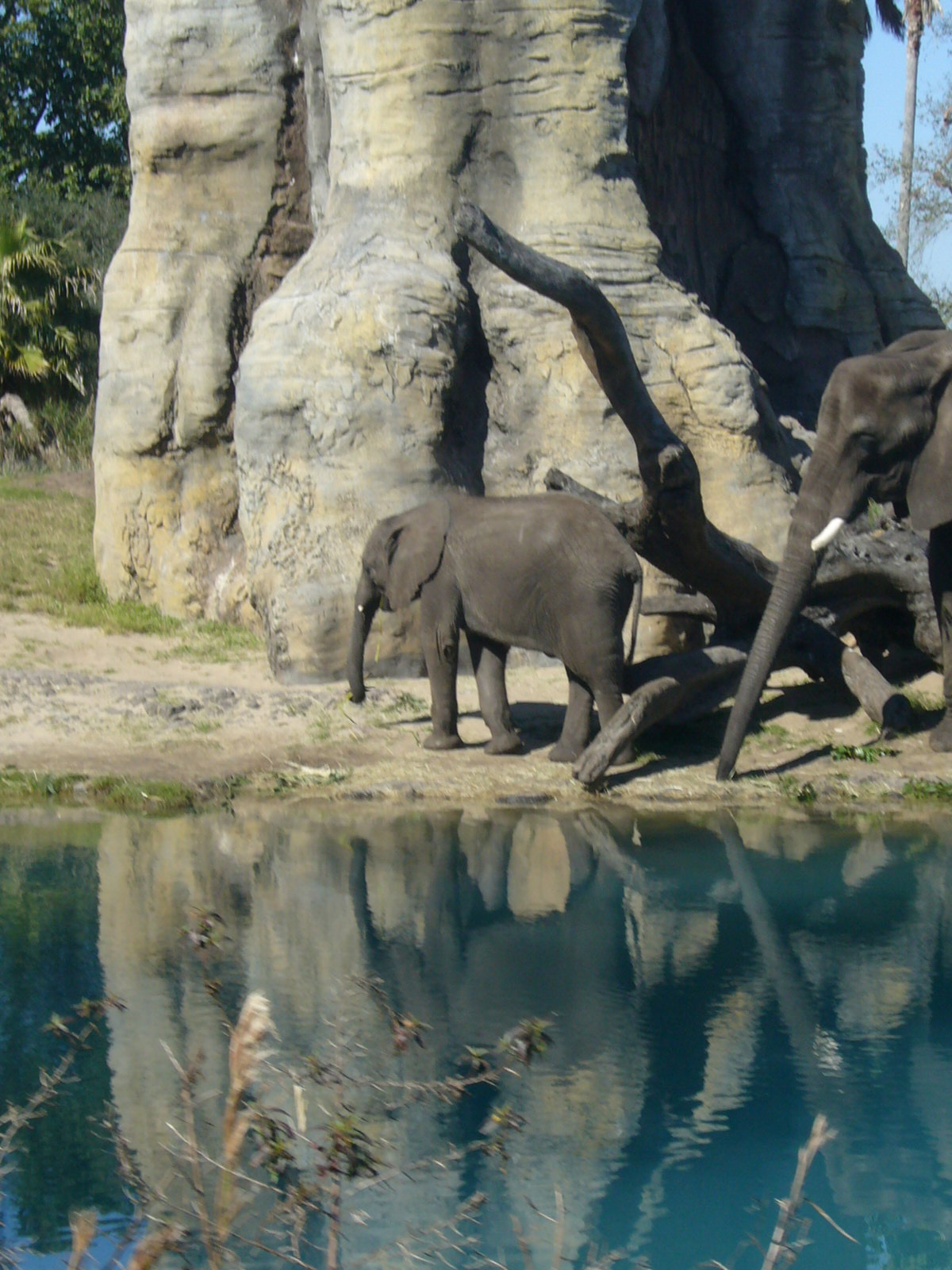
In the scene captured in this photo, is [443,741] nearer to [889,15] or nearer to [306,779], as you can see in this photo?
[306,779]

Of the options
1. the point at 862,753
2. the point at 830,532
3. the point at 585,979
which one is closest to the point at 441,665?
the point at 862,753

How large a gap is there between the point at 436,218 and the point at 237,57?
2.93 meters

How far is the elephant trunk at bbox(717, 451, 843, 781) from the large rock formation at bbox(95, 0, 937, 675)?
3654 millimetres

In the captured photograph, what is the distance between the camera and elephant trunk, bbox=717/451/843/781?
327 inches

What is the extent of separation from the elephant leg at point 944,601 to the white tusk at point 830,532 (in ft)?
3.52

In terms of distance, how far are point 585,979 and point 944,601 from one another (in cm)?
417

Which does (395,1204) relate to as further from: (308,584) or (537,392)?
(537,392)

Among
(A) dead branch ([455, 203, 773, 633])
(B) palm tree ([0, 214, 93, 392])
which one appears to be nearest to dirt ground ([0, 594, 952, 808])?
(A) dead branch ([455, 203, 773, 633])

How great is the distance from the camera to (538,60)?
1295 cm

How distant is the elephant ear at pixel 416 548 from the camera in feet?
33.0

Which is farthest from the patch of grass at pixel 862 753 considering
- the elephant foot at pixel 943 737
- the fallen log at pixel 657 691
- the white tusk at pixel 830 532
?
the white tusk at pixel 830 532

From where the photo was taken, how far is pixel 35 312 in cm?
2128

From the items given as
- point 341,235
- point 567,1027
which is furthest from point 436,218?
point 567,1027

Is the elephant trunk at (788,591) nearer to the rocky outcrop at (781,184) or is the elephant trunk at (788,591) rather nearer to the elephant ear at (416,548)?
the elephant ear at (416,548)
